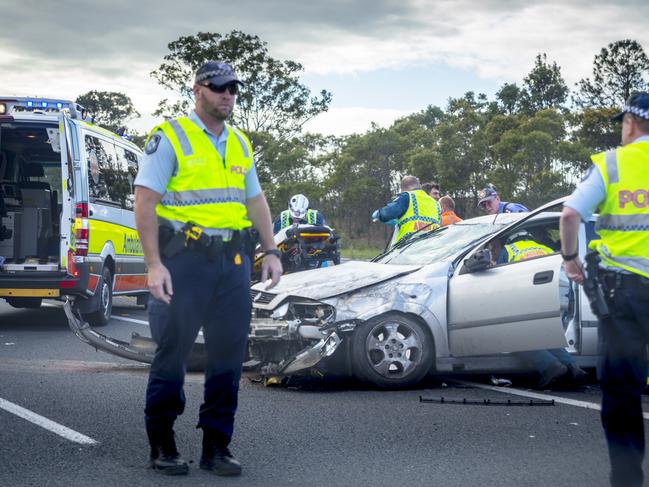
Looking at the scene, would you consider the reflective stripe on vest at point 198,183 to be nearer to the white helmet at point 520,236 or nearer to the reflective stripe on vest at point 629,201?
the reflective stripe on vest at point 629,201

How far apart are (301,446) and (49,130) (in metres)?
7.41

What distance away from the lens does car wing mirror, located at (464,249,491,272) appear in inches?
296

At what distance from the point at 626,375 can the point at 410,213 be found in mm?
6927

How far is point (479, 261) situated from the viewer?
7.52 m

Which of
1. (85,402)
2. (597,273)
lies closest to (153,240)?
(597,273)

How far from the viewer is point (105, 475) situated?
192 inches

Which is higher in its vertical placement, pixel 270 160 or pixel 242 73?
pixel 242 73

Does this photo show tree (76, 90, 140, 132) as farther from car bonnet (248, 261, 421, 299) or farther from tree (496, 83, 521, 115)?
car bonnet (248, 261, 421, 299)

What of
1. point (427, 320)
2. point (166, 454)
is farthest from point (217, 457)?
point (427, 320)

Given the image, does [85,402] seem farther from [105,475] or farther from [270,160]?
[270,160]

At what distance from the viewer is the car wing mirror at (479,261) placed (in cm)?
752

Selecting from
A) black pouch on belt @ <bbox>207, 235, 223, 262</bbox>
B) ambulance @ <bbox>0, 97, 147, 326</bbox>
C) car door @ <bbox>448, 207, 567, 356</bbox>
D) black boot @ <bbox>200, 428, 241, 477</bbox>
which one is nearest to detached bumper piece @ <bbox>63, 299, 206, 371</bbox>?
car door @ <bbox>448, 207, 567, 356</bbox>

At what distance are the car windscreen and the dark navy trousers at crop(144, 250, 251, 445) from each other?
3.24m

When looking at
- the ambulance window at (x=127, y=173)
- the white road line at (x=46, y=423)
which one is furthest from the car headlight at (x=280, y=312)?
the ambulance window at (x=127, y=173)
